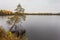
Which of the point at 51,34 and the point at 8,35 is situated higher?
the point at 8,35

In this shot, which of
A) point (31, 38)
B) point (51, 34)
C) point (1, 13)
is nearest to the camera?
point (1, 13)

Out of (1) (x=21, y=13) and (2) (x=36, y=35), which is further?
(2) (x=36, y=35)

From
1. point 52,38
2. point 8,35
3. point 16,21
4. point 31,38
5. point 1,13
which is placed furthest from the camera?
point 52,38

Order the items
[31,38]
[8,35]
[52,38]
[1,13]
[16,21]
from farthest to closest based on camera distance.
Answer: [52,38]
[31,38]
[1,13]
[16,21]
[8,35]

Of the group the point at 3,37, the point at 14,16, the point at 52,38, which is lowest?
the point at 52,38

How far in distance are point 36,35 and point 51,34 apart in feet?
2.25

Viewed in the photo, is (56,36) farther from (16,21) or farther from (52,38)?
(16,21)

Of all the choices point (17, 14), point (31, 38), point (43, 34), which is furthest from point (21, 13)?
point (43, 34)

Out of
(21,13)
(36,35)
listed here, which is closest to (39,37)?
(36,35)

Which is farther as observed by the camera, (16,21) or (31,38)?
(31,38)

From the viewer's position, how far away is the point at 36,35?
6730 millimetres

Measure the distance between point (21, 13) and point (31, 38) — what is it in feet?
7.27

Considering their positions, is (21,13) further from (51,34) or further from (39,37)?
(51,34)

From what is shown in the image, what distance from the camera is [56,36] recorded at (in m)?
6.85
